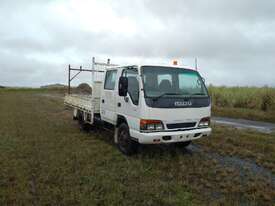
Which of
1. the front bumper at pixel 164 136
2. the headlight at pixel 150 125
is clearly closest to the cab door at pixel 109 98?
the front bumper at pixel 164 136

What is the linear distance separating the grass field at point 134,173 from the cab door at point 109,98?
89cm

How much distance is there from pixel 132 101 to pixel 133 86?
364mm

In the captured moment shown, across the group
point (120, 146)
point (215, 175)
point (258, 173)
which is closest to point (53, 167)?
point (120, 146)

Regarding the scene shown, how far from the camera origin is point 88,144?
7.62 m

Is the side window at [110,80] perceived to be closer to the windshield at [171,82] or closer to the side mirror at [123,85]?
the side mirror at [123,85]

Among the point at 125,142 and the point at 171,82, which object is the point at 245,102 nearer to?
the point at 171,82

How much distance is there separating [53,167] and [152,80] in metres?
2.92

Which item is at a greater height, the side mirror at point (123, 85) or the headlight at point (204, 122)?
the side mirror at point (123, 85)

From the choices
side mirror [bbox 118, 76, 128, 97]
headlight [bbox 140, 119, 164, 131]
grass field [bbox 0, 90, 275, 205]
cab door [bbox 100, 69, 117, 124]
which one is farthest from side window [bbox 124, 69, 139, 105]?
grass field [bbox 0, 90, 275, 205]

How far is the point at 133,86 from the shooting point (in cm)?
597

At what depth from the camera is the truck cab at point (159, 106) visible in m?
5.50

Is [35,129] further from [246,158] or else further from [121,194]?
[246,158]

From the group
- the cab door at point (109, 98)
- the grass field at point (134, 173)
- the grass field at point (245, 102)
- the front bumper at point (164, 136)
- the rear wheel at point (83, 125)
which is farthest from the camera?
the grass field at point (245, 102)

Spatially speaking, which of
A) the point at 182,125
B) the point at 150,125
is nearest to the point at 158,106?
the point at 150,125
